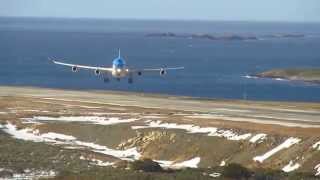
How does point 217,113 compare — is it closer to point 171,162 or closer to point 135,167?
point 171,162

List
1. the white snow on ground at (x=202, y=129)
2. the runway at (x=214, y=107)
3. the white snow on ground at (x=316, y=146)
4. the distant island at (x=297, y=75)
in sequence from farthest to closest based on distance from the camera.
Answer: the distant island at (x=297, y=75)
the runway at (x=214, y=107)
the white snow on ground at (x=202, y=129)
the white snow on ground at (x=316, y=146)

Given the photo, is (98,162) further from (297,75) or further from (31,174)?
(297,75)

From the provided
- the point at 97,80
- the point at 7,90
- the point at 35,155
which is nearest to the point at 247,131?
the point at 35,155

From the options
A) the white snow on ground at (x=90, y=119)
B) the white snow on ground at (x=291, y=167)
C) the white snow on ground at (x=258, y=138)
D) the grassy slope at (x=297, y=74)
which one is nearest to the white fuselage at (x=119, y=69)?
the white snow on ground at (x=90, y=119)

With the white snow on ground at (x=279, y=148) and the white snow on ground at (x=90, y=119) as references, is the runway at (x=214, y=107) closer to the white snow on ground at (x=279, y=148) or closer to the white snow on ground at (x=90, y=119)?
the white snow on ground at (x=90, y=119)

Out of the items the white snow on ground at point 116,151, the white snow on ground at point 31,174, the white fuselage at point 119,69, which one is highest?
the white fuselage at point 119,69

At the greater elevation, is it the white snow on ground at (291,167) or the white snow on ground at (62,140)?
the white snow on ground at (291,167)

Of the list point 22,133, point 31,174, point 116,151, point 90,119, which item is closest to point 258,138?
point 116,151

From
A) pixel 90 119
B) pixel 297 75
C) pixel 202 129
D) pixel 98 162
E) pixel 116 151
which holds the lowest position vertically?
pixel 297 75
